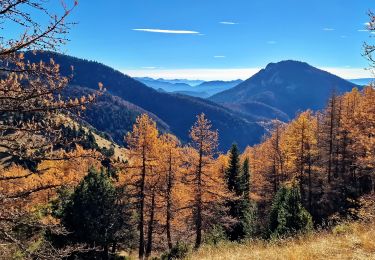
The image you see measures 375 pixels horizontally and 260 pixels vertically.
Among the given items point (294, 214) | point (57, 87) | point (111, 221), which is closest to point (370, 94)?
point (294, 214)

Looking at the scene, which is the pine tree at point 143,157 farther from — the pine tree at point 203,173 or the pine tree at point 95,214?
the pine tree at point 203,173

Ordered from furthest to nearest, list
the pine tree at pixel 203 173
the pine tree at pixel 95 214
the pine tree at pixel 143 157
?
the pine tree at pixel 95 214
the pine tree at pixel 203 173
the pine tree at pixel 143 157

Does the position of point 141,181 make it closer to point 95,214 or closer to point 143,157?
point 143,157


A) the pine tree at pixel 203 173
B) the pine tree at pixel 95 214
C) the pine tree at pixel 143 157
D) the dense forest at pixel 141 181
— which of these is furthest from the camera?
the pine tree at pixel 95 214

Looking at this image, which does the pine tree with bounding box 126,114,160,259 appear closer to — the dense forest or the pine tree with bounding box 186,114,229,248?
the dense forest

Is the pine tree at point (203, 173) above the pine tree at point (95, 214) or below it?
above

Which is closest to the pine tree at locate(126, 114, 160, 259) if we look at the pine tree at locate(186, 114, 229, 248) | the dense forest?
the dense forest

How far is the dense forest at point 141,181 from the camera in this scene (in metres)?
8.43

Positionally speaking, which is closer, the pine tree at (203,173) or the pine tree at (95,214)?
the pine tree at (203,173)

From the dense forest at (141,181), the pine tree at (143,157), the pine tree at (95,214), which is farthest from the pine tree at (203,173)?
the pine tree at (95,214)

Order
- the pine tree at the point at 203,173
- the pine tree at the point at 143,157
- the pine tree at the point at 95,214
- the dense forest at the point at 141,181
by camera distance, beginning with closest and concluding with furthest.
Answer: the dense forest at the point at 141,181, the pine tree at the point at 143,157, the pine tree at the point at 203,173, the pine tree at the point at 95,214

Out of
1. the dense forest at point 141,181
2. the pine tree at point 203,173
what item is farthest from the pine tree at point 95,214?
the pine tree at point 203,173

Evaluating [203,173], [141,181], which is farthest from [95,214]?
[203,173]

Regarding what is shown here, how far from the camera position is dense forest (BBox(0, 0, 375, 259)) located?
8.43 metres
